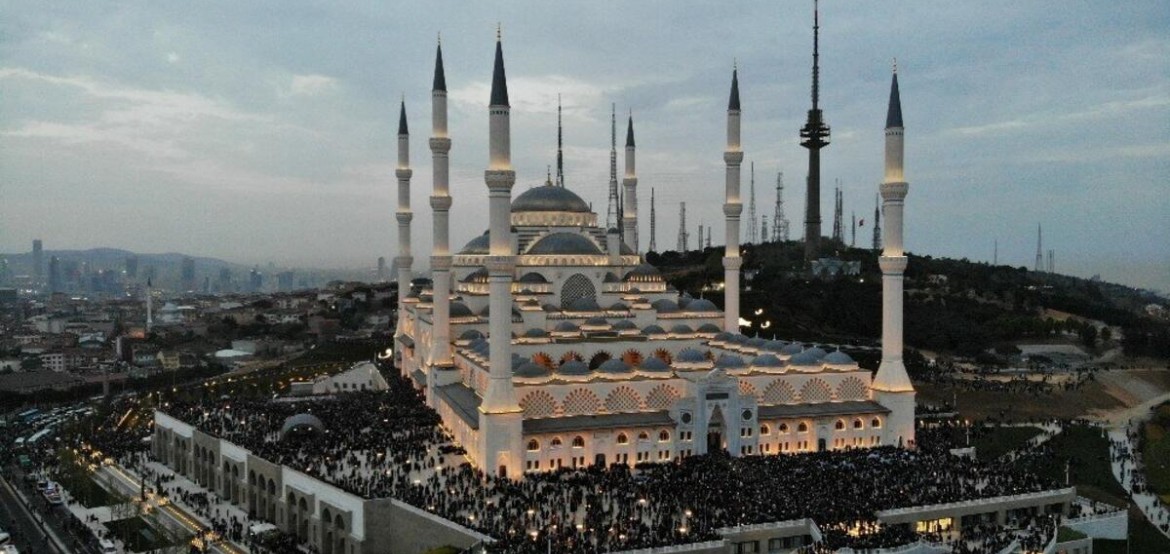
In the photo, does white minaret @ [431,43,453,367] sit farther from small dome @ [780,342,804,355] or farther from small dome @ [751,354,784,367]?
small dome @ [780,342,804,355]

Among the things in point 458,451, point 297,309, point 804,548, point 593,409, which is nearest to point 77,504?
point 458,451

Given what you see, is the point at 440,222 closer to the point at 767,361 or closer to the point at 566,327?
the point at 566,327

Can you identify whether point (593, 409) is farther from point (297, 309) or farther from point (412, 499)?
point (297, 309)

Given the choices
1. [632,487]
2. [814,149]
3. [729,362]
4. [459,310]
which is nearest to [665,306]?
[729,362]

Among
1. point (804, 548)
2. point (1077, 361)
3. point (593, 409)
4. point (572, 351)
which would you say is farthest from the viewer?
point (1077, 361)

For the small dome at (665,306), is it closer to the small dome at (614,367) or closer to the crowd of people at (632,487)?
the small dome at (614,367)

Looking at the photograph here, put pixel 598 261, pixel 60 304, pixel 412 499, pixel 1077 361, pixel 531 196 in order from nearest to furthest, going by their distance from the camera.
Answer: pixel 412 499 → pixel 598 261 → pixel 531 196 → pixel 1077 361 → pixel 60 304

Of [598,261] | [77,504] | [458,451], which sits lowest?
[77,504]
